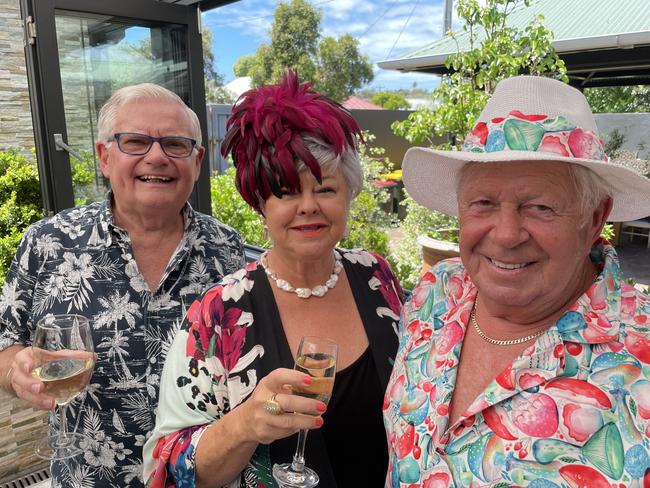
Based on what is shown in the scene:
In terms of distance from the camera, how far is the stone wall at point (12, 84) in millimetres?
5191

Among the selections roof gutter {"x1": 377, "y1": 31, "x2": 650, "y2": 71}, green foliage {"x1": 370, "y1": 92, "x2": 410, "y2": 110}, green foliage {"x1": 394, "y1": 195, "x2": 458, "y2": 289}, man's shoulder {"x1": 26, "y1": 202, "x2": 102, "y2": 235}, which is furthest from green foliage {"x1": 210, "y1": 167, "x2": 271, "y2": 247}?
green foliage {"x1": 370, "y1": 92, "x2": 410, "y2": 110}

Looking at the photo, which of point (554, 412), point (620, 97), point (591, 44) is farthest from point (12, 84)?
point (620, 97)

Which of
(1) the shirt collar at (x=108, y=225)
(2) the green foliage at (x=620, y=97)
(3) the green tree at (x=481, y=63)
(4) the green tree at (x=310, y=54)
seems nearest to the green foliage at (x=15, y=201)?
(1) the shirt collar at (x=108, y=225)

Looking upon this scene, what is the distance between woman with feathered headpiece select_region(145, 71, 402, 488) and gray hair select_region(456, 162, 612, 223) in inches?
23.4

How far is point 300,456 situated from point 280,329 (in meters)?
0.35

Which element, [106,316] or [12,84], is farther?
[12,84]

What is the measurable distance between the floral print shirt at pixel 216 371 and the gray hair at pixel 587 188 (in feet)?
2.19

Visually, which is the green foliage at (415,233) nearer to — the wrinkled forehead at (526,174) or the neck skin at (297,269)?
the neck skin at (297,269)

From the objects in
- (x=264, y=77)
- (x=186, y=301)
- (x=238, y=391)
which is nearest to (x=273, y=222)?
(x=238, y=391)

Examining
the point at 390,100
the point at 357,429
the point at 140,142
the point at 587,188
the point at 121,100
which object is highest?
the point at 390,100

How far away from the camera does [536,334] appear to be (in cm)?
120

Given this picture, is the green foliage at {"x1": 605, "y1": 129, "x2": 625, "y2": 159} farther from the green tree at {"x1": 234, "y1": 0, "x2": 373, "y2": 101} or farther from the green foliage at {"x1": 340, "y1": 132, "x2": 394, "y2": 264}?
the green tree at {"x1": 234, "y1": 0, "x2": 373, "y2": 101}

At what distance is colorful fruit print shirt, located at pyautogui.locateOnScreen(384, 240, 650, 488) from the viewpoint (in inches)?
37.6

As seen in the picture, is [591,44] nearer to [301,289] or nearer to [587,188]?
[587,188]
